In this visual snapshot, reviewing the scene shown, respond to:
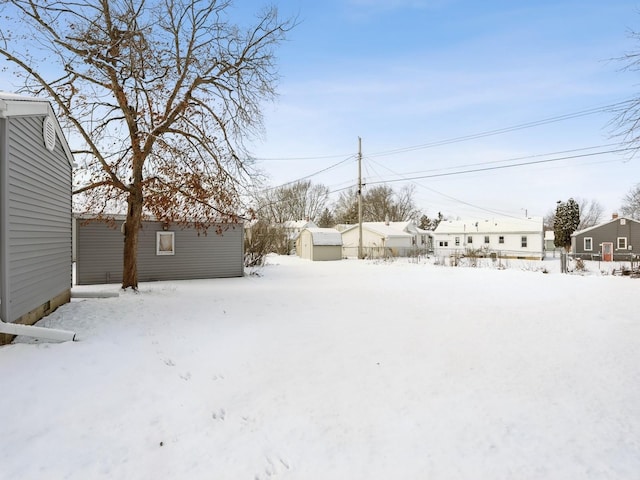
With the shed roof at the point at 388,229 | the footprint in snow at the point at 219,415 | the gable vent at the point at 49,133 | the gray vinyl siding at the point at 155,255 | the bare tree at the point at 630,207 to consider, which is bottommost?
the footprint in snow at the point at 219,415

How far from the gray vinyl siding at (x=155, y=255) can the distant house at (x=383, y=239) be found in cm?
1854

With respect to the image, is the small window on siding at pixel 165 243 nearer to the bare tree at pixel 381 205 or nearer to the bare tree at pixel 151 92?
the bare tree at pixel 151 92

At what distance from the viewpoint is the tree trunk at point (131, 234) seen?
34.4 feet

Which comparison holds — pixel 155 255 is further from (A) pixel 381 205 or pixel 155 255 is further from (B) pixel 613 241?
(A) pixel 381 205

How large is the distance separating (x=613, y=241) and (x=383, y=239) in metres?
18.9

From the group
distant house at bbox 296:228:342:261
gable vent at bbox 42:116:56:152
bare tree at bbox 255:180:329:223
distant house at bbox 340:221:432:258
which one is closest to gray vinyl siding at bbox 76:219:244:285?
gable vent at bbox 42:116:56:152

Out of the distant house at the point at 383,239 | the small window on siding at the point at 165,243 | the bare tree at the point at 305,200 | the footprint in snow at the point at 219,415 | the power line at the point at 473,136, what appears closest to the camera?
the footprint in snow at the point at 219,415

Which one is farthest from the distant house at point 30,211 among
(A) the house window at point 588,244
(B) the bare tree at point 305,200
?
(B) the bare tree at point 305,200

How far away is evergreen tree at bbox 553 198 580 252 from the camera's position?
37969 mm

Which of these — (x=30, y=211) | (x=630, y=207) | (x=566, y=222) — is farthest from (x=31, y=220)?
(x=630, y=207)

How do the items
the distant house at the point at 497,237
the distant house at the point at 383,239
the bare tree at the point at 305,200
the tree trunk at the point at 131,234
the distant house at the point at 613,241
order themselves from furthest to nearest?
1. the bare tree at the point at 305,200
2. the distant house at the point at 497,237
3. the distant house at the point at 383,239
4. the distant house at the point at 613,241
5. the tree trunk at the point at 131,234

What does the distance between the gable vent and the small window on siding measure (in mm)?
7151

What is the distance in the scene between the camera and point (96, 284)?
12984mm

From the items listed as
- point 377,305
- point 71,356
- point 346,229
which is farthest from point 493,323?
point 346,229
